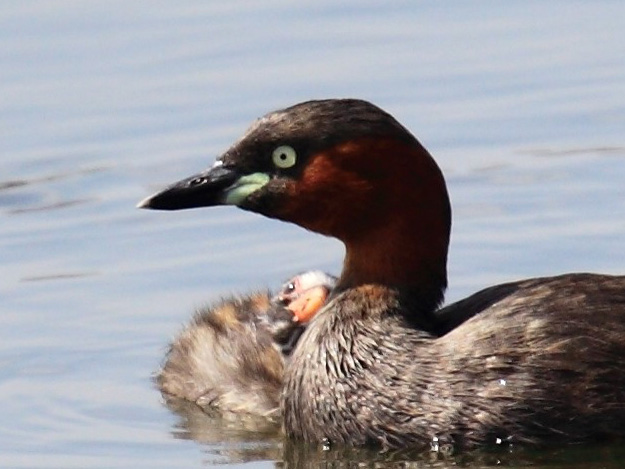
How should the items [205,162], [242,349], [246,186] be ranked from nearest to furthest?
[246,186] < [242,349] < [205,162]

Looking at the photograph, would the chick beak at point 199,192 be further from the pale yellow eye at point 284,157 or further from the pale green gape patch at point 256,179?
the pale yellow eye at point 284,157

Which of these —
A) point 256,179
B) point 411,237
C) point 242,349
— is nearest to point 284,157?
point 256,179

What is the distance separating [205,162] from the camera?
40.1 feet

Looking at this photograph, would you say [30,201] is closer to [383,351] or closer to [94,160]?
[94,160]

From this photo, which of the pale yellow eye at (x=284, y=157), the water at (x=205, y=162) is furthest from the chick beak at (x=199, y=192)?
the water at (x=205, y=162)

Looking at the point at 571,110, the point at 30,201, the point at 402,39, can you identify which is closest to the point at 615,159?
the point at 571,110

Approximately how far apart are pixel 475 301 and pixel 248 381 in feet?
3.59

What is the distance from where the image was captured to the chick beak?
363 inches

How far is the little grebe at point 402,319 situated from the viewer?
8.64 meters

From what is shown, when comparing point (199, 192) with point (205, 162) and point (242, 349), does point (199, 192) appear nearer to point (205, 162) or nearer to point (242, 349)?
point (242, 349)

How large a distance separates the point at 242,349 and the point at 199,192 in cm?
80

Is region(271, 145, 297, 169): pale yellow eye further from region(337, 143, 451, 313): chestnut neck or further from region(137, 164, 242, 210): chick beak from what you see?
region(337, 143, 451, 313): chestnut neck

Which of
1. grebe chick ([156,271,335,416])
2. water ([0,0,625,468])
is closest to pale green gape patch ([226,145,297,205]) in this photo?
grebe chick ([156,271,335,416])

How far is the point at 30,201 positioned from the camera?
11992mm
